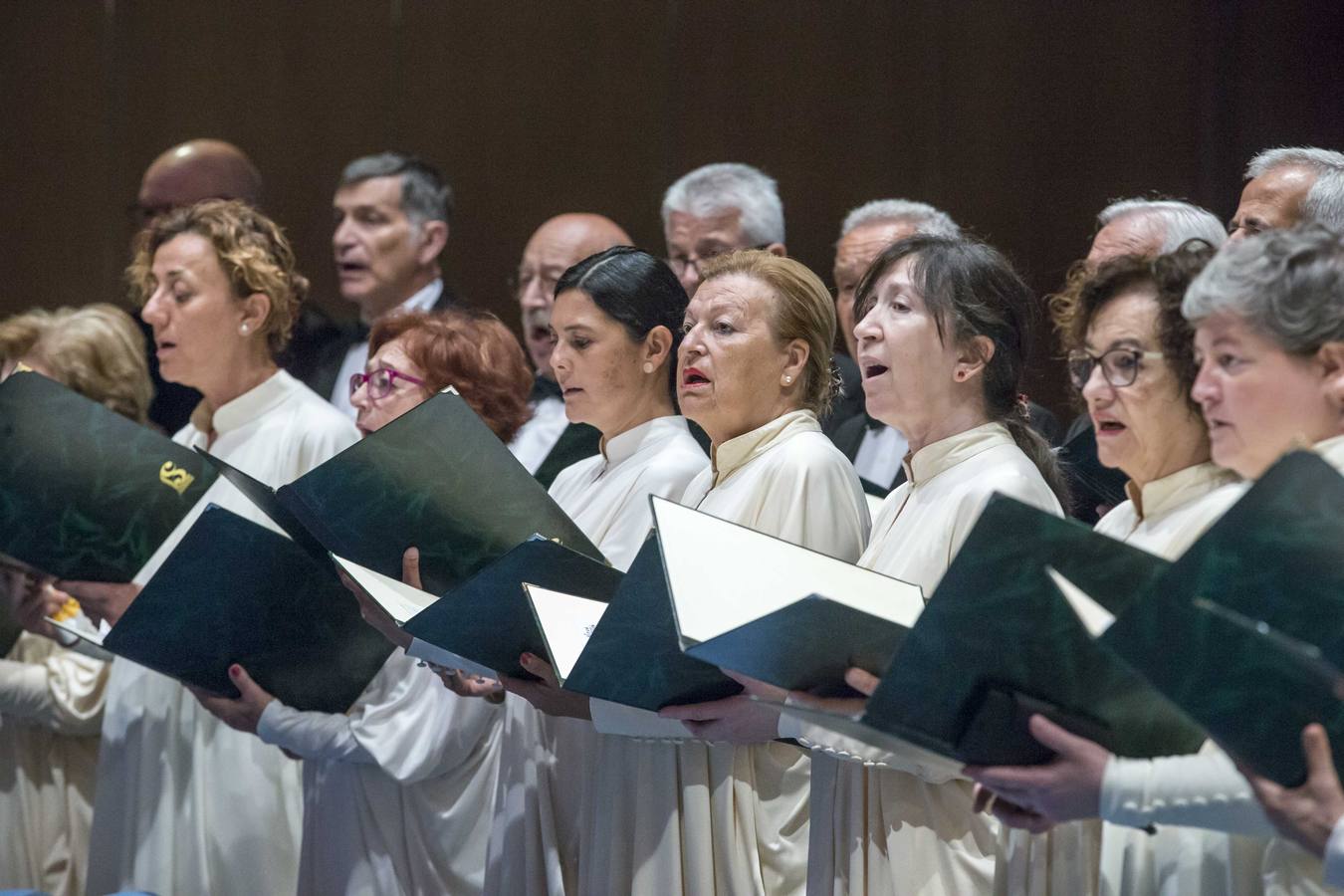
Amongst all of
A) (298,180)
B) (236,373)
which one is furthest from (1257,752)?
(298,180)

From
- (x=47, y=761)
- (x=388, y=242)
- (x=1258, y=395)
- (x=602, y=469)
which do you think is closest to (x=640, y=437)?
(x=602, y=469)

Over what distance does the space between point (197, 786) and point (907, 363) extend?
1.98 m

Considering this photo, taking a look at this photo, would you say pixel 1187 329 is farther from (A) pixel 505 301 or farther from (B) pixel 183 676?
(A) pixel 505 301

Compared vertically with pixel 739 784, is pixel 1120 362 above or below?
above

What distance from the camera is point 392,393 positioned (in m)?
3.70

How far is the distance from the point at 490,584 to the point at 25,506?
4.44 feet

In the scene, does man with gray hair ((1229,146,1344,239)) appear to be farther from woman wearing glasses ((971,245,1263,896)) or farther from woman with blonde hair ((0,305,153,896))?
woman with blonde hair ((0,305,153,896))

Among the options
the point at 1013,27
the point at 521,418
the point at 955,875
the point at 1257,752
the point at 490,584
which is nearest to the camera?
the point at 1257,752

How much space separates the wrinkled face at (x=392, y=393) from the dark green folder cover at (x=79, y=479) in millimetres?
354

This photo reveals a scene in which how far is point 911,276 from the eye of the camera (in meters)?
2.70

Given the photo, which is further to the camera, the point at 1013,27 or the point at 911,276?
the point at 1013,27

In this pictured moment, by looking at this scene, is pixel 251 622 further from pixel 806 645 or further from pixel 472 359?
pixel 806 645

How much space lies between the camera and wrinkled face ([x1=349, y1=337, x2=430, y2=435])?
12.1 feet

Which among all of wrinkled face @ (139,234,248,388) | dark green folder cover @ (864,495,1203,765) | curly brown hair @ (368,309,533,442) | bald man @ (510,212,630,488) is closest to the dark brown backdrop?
bald man @ (510,212,630,488)
